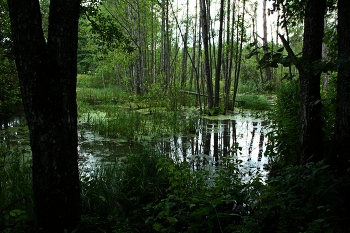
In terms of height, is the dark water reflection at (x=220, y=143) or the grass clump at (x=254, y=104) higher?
the grass clump at (x=254, y=104)

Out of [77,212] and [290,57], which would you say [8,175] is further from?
[290,57]

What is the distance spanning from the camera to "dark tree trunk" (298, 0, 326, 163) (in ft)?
10.3

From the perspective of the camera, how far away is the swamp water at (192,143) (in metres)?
5.64

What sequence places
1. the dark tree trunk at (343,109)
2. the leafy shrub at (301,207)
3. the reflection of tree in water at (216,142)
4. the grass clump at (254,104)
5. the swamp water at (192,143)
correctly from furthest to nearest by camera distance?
the grass clump at (254,104) < the reflection of tree in water at (216,142) < the swamp water at (192,143) < the dark tree trunk at (343,109) < the leafy shrub at (301,207)

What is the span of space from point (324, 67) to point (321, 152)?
2.26m

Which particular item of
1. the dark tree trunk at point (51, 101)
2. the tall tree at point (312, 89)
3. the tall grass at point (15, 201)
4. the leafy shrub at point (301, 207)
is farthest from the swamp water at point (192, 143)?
the leafy shrub at point (301, 207)

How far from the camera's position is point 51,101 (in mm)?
2357

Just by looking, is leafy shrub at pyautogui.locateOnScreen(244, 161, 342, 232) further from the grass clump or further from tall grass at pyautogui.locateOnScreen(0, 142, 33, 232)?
the grass clump

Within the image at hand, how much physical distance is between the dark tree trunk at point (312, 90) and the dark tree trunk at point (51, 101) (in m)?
2.51

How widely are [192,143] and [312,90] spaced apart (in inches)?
163

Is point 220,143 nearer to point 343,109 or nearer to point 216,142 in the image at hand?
point 216,142

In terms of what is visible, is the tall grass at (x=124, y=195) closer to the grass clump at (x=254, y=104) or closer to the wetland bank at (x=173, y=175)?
the wetland bank at (x=173, y=175)

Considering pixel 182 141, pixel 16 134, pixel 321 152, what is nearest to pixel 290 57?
pixel 321 152

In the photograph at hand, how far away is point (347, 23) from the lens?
109 inches
